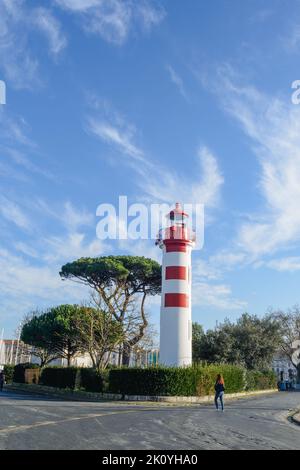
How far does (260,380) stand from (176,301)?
15.3 metres

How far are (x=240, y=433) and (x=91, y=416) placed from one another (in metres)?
5.90

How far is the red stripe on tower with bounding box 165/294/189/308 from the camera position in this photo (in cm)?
3072

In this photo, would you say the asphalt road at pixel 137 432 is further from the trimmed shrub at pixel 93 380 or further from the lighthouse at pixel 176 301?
the lighthouse at pixel 176 301

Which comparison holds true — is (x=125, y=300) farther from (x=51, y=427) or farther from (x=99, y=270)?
(x=51, y=427)

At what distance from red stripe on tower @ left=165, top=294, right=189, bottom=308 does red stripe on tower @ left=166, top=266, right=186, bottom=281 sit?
4.27 ft

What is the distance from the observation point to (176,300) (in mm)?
30750

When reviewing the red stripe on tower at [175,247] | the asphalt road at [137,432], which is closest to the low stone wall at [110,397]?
the asphalt road at [137,432]

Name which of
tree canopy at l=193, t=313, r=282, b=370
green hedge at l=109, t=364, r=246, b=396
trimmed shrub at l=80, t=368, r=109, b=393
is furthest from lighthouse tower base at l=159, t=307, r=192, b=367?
tree canopy at l=193, t=313, r=282, b=370

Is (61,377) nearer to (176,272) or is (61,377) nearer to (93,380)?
(93,380)

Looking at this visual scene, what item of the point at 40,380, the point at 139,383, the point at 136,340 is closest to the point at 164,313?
the point at 139,383

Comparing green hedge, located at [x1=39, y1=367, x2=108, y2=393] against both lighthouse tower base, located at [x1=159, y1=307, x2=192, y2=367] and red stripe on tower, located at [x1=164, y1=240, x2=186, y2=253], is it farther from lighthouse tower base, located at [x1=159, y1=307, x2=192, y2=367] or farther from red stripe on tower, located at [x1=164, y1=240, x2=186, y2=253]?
red stripe on tower, located at [x1=164, y1=240, x2=186, y2=253]

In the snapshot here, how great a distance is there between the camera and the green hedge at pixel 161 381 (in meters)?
25.1

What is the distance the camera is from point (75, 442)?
32.7 ft

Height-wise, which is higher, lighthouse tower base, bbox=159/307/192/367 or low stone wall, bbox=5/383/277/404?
lighthouse tower base, bbox=159/307/192/367
